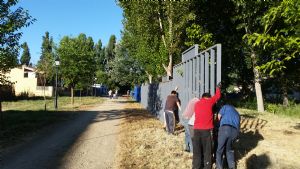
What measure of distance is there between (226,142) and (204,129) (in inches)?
25.1

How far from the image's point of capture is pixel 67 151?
40.9 feet

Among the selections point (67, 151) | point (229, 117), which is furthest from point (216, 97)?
point (67, 151)

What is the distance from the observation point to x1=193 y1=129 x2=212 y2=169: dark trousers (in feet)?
30.5

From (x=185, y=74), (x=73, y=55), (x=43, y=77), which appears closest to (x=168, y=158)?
(x=185, y=74)

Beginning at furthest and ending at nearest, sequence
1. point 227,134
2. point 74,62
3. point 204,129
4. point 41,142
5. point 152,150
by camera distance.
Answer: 1. point 74,62
2. point 41,142
3. point 152,150
4. point 227,134
5. point 204,129

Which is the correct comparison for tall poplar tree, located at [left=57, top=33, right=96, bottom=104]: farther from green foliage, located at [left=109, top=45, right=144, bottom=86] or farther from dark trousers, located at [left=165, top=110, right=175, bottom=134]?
green foliage, located at [left=109, top=45, right=144, bottom=86]

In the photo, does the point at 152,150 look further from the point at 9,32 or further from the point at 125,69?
the point at 125,69

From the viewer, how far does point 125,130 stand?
17906 millimetres

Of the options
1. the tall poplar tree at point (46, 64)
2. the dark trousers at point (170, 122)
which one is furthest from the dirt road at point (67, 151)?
the tall poplar tree at point (46, 64)

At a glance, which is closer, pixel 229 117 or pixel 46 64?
pixel 229 117

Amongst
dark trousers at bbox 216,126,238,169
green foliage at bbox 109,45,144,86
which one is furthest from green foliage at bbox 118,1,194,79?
green foliage at bbox 109,45,144,86

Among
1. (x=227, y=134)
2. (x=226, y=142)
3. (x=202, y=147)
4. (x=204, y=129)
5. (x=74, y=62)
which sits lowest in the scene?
(x=202, y=147)

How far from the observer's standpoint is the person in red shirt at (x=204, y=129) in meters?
9.23

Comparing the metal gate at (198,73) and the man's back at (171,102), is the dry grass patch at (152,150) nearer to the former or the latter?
the man's back at (171,102)
